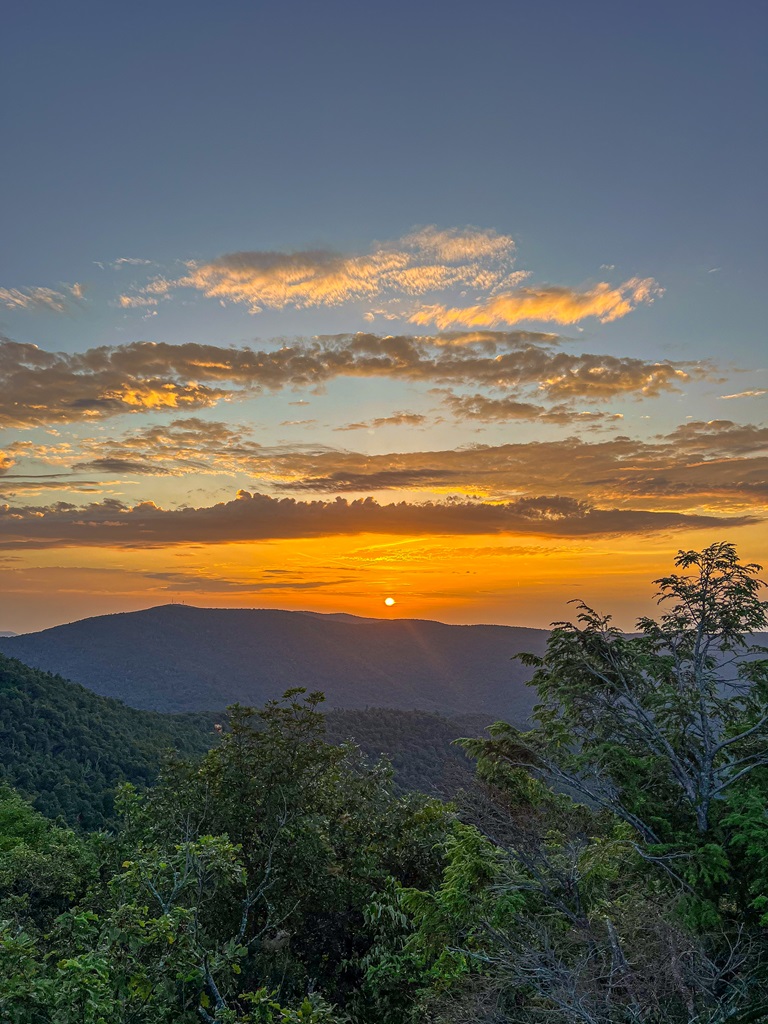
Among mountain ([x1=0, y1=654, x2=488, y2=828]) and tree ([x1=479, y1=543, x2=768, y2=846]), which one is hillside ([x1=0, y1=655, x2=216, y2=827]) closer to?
mountain ([x1=0, y1=654, x2=488, y2=828])

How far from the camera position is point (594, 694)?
12.8 meters

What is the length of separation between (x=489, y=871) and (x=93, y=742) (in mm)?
82482

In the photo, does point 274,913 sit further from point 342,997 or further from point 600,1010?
point 600,1010


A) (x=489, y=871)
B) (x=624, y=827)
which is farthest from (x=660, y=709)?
(x=489, y=871)

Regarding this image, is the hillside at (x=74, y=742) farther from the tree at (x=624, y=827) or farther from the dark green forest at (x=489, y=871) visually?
the tree at (x=624, y=827)

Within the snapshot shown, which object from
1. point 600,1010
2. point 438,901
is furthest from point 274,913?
point 600,1010

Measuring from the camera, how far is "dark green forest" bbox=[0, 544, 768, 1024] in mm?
8461

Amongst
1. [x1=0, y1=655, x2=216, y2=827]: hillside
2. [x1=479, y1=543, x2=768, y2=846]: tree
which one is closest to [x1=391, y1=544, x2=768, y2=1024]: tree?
[x1=479, y1=543, x2=768, y2=846]: tree

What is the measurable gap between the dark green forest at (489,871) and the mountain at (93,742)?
1775 inches

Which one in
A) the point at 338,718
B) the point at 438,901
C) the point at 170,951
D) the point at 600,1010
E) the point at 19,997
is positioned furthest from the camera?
the point at 338,718

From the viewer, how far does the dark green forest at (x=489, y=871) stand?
27.8 ft

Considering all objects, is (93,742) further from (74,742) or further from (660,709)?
(660,709)

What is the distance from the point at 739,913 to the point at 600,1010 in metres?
3.34

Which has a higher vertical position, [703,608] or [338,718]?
[703,608]
